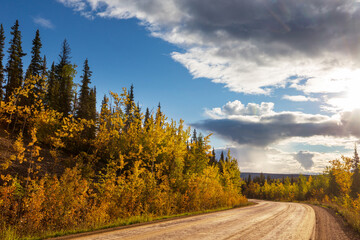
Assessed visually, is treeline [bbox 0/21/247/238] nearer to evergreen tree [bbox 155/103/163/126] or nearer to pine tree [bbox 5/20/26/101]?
evergreen tree [bbox 155/103/163/126]

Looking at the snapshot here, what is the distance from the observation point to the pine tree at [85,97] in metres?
44.8

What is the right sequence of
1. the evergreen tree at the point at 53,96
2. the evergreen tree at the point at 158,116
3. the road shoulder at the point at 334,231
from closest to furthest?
1. the road shoulder at the point at 334,231
2. the evergreen tree at the point at 158,116
3. the evergreen tree at the point at 53,96

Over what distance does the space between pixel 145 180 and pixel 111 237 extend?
827 cm

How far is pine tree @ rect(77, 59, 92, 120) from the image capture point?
147 ft

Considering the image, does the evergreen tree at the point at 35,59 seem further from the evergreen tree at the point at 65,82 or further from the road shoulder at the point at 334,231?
the road shoulder at the point at 334,231

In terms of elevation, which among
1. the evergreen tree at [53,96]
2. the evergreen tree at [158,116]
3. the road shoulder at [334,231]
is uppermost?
the evergreen tree at [53,96]

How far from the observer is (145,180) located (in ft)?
52.3

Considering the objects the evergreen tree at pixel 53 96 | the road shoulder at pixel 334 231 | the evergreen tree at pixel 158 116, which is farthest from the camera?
the evergreen tree at pixel 53 96

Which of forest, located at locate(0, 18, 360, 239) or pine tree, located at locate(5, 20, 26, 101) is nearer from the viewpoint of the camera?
forest, located at locate(0, 18, 360, 239)

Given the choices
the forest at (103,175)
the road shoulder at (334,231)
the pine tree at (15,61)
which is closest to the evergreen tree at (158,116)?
the forest at (103,175)

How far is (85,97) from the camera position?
167 ft

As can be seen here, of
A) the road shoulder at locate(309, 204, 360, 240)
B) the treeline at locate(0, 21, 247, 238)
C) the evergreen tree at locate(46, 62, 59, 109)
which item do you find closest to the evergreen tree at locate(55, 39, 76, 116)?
the evergreen tree at locate(46, 62, 59, 109)

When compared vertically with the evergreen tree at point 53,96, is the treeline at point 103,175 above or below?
below

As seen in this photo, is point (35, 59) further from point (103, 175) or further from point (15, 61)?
point (103, 175)
